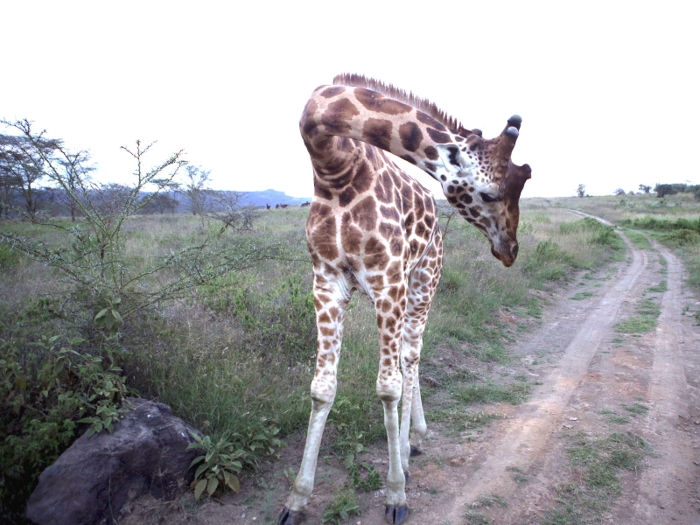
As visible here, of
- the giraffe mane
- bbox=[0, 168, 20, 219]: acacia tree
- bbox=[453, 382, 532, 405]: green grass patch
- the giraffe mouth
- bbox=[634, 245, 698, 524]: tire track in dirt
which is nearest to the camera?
the giraffe mane

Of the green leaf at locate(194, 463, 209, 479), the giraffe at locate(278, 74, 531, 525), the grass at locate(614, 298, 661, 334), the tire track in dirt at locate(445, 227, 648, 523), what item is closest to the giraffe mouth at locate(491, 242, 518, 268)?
the giraffe at locate(278, 74, 531, 525)

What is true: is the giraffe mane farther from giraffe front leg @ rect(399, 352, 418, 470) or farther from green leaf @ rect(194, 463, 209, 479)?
green leaf @ rect(194, 463, 209, 479)

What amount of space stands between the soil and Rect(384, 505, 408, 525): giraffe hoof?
0.06m

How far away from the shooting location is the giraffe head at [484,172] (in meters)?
2.39

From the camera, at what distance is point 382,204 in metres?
2.84

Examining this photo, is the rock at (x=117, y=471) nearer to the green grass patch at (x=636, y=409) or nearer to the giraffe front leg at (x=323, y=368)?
the giraffe front leg at (x=323, y=368)

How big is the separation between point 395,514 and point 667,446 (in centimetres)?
260

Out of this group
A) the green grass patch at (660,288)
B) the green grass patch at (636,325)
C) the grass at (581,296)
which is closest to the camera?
the green grass patch at (636,325)

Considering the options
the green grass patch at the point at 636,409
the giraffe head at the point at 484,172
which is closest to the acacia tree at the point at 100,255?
the giraffe head at the point at 484,172

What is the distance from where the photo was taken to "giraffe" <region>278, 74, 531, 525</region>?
241cm

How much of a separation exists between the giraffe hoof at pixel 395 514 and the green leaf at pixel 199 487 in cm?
125

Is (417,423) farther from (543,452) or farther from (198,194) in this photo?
(198,194)

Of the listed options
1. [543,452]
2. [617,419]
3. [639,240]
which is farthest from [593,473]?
[639,240]

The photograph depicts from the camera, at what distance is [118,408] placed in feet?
9.46
